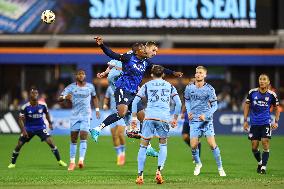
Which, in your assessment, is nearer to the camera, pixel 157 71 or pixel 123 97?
pixel 157 71

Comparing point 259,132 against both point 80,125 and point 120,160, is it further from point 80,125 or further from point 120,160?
point 80,125

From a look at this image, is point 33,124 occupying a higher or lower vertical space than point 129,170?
higher

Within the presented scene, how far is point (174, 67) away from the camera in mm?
41688

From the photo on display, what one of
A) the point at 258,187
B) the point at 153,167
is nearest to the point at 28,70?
the point at 153,167

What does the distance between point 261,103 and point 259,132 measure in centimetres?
68

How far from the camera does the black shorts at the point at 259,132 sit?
1898cm

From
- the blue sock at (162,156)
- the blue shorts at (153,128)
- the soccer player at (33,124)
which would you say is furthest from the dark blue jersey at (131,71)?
the soccer player at (33,124)

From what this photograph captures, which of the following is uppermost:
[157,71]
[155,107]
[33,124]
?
[157,71]

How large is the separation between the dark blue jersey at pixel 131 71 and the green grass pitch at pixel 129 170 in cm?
201

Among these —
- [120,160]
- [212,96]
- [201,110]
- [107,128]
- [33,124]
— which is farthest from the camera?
[107,128]

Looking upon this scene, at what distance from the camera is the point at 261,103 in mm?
19062

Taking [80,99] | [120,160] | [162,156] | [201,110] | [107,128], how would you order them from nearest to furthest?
[162,156] → [201,110] → [80,99] → [120,160] → [107,128]

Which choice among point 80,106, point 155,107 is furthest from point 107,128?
point 155,107

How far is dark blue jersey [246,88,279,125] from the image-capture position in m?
19.0
